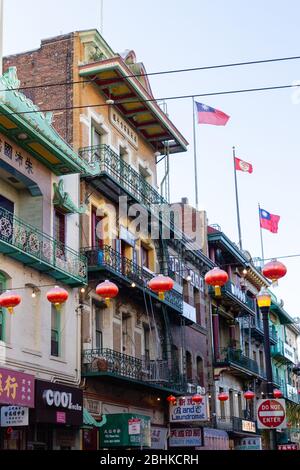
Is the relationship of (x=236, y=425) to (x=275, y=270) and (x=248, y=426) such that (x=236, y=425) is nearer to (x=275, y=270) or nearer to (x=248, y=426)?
(x=248, y=426)

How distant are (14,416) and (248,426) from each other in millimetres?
26386

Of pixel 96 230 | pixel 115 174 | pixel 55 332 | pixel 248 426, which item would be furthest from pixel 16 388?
pixel 248 426

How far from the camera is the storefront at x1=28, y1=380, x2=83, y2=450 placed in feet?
75.4

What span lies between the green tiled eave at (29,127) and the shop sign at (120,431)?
8.89m

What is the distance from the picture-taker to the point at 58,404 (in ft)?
78.0

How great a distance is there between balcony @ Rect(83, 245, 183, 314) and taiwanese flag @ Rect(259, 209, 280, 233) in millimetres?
13578

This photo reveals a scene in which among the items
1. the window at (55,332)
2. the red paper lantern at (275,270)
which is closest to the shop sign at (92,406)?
the window at (55,332)

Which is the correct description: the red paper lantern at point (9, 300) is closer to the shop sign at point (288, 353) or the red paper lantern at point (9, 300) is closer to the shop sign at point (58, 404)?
the shop sign at point (58, 404)

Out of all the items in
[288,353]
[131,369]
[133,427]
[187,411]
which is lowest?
[133,427]

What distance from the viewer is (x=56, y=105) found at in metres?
30.4

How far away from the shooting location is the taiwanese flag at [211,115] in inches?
1449

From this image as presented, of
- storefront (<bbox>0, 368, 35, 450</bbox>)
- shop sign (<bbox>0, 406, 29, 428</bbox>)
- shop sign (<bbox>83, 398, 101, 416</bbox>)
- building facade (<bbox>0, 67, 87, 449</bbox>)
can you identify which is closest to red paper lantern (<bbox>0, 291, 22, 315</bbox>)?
storefront (<bbox>0, 368, 35, 450</bbox>)

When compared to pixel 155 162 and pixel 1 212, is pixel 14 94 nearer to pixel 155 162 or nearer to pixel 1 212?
pixel 1 212
